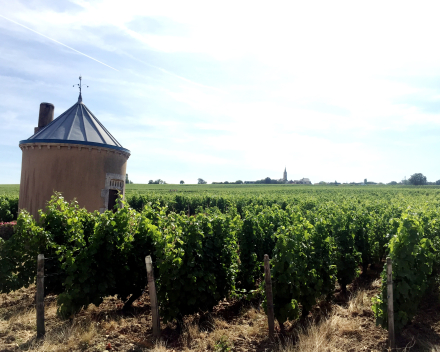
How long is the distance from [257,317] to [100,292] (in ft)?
11.3

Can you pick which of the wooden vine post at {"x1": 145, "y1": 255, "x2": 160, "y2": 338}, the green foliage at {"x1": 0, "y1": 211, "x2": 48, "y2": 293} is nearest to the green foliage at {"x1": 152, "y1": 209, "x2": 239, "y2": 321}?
the wooden vine post at {"x1": 145, "y1": 255, "x2": 160, "y2": 338}

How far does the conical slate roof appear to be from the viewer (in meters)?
12.9

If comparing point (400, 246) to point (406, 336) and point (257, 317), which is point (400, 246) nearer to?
point (406, 336)

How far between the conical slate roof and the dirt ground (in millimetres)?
6891

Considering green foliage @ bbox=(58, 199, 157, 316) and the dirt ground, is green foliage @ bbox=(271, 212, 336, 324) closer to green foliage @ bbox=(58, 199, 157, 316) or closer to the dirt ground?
the dirt ground

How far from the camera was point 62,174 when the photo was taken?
41.5 ft

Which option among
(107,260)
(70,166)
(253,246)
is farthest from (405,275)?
(70,166)

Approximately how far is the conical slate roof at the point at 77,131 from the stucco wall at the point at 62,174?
24 cm

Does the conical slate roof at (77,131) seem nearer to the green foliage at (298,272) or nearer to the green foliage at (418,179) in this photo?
the green foliage at (298,272)

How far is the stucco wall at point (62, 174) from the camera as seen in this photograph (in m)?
12.7

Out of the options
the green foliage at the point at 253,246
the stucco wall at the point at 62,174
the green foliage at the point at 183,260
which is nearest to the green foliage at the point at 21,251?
the green foliage at the point at 183,260

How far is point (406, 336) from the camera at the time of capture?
611 centimetres

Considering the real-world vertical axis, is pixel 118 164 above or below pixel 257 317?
above

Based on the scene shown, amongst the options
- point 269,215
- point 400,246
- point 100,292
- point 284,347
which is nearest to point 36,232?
point 100,292
